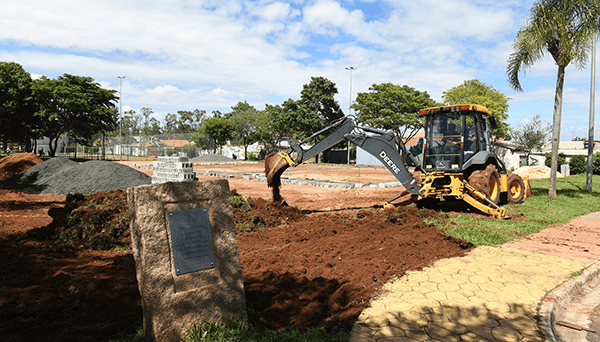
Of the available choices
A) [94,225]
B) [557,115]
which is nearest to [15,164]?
[94,225]

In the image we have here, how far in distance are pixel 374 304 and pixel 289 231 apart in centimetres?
A: 410

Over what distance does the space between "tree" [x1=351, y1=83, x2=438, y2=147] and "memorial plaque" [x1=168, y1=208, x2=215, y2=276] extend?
38.8 m

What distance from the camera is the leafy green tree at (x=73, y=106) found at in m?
37.0

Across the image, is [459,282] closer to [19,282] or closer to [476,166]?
[19,282]

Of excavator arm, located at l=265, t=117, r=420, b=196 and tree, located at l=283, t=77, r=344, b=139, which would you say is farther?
tree, located at l=283, t=77, r=344, b=139

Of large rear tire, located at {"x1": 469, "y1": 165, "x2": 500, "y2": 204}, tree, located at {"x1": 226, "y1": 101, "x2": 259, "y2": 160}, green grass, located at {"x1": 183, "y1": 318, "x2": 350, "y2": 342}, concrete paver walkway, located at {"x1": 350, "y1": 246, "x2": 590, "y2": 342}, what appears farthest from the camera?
tree, located at {"x1": 226, "y1": 101, "x2": 259, "y2": 160}

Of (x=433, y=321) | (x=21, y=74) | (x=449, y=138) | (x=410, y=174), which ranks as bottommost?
(x=433, y=321)

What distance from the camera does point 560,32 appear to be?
13.9 meters

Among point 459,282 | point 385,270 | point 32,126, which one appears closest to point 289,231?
point 385,270

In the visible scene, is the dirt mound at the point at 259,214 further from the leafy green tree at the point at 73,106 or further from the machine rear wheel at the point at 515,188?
the leafy green tree at the point at 73,106

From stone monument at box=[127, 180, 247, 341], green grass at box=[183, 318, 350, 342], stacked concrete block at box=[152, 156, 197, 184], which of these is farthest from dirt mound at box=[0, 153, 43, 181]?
green grass at box=[183, 318, 350, 342]

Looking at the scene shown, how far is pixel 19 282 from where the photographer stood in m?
4.97

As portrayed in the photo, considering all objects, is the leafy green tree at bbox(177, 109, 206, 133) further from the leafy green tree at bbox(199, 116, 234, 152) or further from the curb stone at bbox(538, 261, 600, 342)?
the curb stone at bbox(538, 261, 600, 342)

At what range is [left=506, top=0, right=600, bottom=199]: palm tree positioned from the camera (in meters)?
13.7
